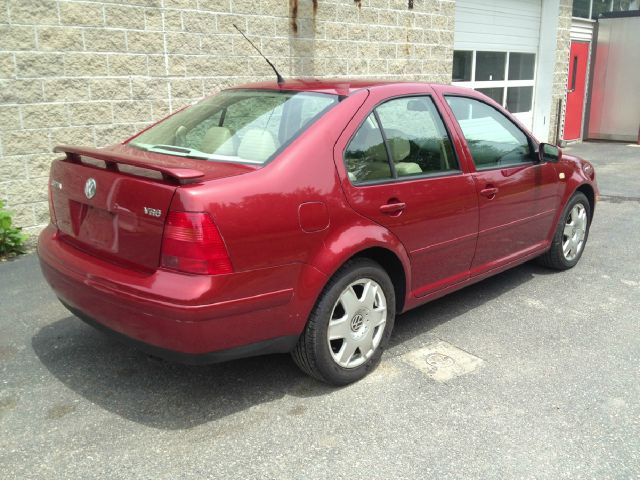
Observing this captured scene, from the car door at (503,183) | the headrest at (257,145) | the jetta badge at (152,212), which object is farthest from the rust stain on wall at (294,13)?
the jetta badge at (152,212)

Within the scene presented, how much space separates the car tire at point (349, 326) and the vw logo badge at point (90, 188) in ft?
4.02

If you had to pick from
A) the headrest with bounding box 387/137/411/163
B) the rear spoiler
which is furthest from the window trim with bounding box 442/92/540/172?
the rear spoiler

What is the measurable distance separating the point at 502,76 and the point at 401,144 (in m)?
9.44

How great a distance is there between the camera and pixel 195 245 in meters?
2.54

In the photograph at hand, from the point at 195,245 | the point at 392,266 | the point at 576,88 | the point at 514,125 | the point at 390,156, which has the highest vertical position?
the point at 576,88

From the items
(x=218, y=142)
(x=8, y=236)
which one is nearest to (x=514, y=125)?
(x=218, y=142)

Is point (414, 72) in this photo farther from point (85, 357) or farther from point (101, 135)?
point (85, 357)

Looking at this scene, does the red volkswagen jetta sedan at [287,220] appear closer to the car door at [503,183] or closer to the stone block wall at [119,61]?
the car door at [503,183]

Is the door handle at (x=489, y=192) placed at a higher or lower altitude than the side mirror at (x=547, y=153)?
lower

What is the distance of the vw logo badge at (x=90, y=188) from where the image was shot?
2.91 metres

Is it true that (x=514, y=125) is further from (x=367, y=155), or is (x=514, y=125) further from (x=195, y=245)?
(x=195, y=245)

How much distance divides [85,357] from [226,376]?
2.93 ft

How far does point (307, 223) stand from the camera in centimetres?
286

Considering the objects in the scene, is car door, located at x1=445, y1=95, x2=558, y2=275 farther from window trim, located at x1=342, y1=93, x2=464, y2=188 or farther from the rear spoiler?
the rear spoiler
